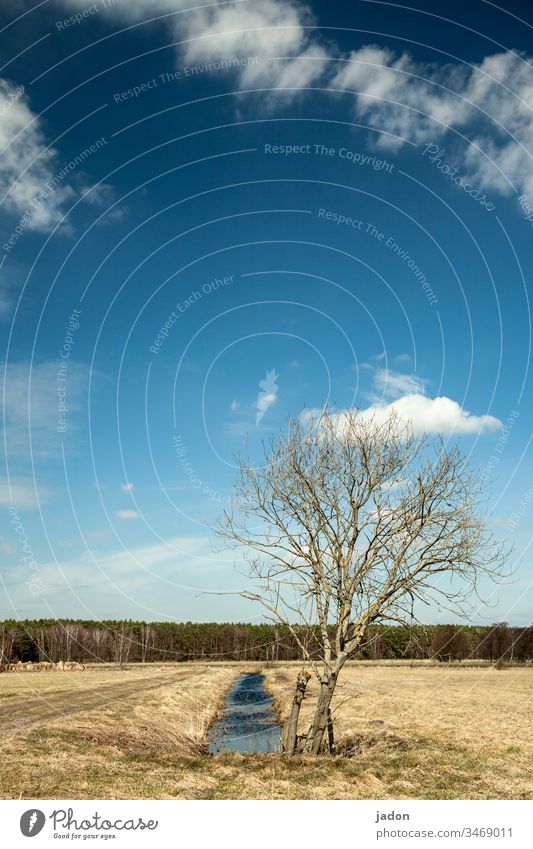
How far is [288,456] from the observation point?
18.7 meters

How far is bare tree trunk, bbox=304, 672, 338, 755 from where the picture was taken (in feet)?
56.7

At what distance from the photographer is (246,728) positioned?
3369 cm

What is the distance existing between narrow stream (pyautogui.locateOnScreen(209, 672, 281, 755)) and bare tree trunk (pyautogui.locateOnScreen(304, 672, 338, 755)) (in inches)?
217

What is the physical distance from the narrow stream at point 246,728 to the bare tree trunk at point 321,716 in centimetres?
550

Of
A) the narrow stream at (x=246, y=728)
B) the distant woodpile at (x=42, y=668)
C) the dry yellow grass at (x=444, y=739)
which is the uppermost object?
the dry yellow grass at (x=444, y=739)

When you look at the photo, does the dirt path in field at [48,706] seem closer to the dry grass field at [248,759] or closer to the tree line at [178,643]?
the dry grass field at [248,759]

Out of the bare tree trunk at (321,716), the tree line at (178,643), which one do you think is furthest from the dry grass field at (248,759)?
the tree line at (178,643)

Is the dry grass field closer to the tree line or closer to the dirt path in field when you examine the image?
the dirt path in field

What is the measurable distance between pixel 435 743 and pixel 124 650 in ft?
384

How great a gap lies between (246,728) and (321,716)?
721 inches

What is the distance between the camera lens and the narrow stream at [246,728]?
2684 cm

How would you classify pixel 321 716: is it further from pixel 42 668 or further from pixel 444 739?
pixel 42 668

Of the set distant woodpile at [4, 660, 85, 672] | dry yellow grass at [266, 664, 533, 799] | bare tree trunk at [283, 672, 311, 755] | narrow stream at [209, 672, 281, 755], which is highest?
bare tree trunk at [283, 672, 311, 755]

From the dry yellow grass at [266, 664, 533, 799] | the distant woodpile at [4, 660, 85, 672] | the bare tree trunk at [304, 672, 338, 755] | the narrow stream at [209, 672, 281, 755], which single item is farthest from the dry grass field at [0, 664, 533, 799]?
the distant woodpile at [4, 660, 85, 672]
